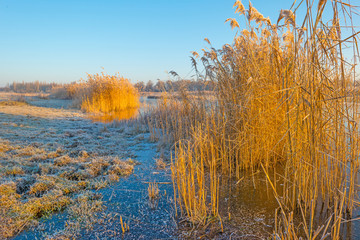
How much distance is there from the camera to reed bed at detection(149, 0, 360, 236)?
186 centimetres

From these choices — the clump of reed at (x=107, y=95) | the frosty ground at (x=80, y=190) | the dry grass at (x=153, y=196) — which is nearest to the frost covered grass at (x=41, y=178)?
the frosty ground at (x=80, y=190)

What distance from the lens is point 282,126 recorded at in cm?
276

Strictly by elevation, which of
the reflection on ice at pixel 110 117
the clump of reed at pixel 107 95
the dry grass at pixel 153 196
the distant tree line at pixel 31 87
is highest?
the distant tree line at pixel 31 87

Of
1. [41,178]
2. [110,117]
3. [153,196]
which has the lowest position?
[153,196]

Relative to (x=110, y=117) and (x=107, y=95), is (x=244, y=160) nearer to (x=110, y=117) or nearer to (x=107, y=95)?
(x=110, y=117)

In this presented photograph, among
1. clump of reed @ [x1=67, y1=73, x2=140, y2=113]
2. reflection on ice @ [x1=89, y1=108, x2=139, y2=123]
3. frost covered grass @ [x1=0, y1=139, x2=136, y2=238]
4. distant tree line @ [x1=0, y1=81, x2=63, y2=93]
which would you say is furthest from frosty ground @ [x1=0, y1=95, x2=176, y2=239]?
distant tree line @ [x1=0, y1=81, x2=63, y2=93]

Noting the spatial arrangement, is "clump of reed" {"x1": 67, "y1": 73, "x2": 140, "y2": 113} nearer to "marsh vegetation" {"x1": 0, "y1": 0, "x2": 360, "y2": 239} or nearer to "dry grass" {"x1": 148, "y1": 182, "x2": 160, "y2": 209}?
"marsh vegetation" {"x1": 0, "y1": 0, "x2": 360, "y2": 239}

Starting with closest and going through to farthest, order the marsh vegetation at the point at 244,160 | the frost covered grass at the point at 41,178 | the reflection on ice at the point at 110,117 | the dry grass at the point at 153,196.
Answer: the marsh vegetation at the point at 244,160 < the frost covered grass at the point at 41,178 < the dry grass at the point at 153,196 < the reflection on ice at the point at 110,117

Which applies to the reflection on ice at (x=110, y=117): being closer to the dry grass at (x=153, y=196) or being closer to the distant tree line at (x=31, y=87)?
the dry grass at (x=153, y=196)

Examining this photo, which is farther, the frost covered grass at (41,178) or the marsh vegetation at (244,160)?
the frost covered grass at (41,178)

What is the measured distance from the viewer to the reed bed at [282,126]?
6.11ft

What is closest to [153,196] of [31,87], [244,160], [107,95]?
[244,160]

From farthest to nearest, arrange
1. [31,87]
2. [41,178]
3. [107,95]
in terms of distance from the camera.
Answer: [31,87] → [107,95] → [41,178]

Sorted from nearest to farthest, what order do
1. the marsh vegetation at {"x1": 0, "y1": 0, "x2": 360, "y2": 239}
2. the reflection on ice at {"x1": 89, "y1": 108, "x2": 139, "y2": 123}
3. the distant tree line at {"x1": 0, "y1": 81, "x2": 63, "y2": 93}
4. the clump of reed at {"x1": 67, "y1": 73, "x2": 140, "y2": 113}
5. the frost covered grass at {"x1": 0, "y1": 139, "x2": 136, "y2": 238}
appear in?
the marsh vegetation at {"x1": 0, "y1": 0, "x2": 360, "y2": 239}
the frost covered grass at {"x1": 0, "y1": 139, "x2": 136, "y2": 238}
the reflection on ice at {"x1": 89, "y1": 108, "x2": 139, "y2": 123}
the clump of reed at {"x1": 67, "y1": 73, "x2": 140, "y2": 113}
the distant tree line at {"x1": 0, "y1": 81, "x2": 63, "y2": 93}
